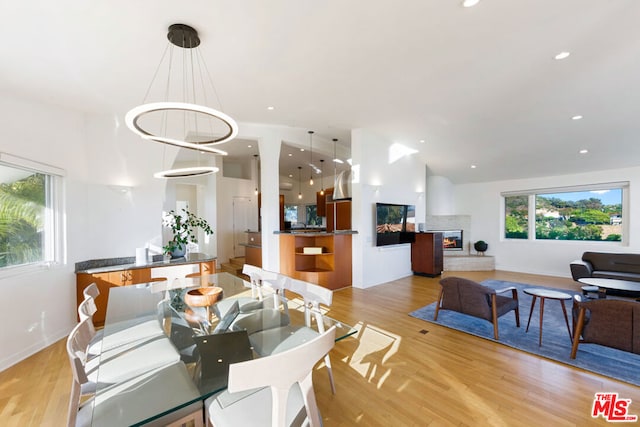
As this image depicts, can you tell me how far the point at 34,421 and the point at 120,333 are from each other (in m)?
0.80

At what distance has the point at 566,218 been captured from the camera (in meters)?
6.61

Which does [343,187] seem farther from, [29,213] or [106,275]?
[29,213]

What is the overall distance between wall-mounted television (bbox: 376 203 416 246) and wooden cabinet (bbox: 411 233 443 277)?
273 mm

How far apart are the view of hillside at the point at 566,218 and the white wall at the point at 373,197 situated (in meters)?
3.38

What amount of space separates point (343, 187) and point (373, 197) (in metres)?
0.75

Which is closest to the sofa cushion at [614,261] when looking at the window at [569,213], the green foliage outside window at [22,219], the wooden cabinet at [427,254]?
the window at [569,213]

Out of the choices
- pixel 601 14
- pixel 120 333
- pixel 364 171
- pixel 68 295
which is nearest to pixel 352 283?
pixel 364 171

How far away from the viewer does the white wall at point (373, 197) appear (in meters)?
5.40

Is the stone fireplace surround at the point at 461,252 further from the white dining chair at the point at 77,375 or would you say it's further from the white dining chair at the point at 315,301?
the white dining chair at the point at 77,375

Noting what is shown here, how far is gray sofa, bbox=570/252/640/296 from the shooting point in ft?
16.5

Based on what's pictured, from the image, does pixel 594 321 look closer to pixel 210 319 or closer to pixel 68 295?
pixel 210 319

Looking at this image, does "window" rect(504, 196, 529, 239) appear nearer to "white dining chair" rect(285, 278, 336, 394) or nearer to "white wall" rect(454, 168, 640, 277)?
"white wall" rect(454, 168, 640, 277)

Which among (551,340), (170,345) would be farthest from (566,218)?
(170,345)

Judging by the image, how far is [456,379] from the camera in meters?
2.36
